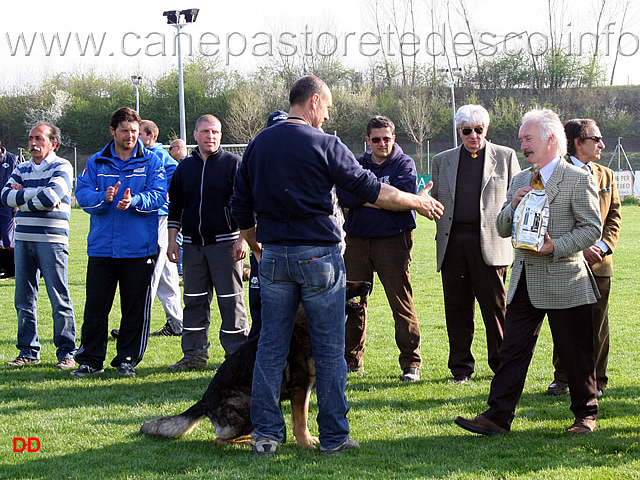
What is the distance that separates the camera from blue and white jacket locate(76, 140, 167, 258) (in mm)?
6039

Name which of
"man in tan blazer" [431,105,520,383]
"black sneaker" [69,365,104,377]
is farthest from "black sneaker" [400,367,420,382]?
"black sneaker" [69,365,104,377]

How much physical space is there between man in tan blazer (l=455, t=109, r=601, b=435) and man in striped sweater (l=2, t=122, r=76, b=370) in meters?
3.92

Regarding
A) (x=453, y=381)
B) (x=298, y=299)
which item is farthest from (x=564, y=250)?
(x=453, y=381)

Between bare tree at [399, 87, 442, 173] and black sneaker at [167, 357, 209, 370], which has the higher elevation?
bare tree at [399, 87, 442, 173]

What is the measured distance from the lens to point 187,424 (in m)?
4.25

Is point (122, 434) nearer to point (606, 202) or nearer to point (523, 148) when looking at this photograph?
point (523, 148)

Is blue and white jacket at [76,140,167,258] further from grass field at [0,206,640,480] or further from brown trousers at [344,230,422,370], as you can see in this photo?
brown trousers at [344,230,422,370]

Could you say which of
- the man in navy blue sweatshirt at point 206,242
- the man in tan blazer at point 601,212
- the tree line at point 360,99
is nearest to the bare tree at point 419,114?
the tree line at point 360,99

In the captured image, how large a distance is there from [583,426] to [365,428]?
137 centimetres

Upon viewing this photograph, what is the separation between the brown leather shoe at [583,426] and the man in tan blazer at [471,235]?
1.17 meters

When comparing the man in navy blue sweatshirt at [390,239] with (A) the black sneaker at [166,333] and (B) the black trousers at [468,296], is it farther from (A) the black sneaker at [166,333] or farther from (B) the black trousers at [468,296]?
(A) the black sneaker at [166,333]

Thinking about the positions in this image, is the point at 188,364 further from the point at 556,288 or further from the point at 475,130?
the point at 556,288

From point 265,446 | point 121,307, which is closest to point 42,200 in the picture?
point 121,307

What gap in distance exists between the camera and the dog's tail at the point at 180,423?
4.24 meters
